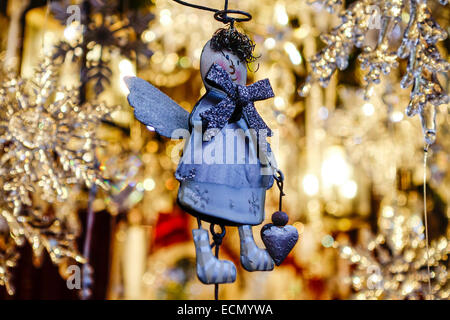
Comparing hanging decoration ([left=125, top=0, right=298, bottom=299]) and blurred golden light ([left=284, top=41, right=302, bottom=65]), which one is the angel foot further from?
blurred golden light ([left=284, top=41, right=302, bottom=65])

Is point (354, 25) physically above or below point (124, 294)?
above

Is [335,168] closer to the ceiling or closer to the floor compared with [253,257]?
closer to the ceiling

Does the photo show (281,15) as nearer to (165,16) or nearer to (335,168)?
(165,16)

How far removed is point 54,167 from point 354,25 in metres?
1.02

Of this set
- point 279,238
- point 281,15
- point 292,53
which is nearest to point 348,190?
point 292,53

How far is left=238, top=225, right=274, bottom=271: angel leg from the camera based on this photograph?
0.87 m

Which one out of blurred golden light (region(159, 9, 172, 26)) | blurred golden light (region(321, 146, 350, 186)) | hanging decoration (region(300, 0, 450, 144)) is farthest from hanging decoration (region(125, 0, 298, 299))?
blurred golden light (region(321, 146, 350, 186))

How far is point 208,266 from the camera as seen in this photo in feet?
2.59

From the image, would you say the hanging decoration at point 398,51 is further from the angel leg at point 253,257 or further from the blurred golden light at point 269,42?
the blurred golden light at point 269,42

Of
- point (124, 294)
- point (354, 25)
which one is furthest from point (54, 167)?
point (124, 294)

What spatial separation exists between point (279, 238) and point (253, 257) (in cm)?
6

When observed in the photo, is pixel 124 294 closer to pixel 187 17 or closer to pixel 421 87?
pixel 187 17

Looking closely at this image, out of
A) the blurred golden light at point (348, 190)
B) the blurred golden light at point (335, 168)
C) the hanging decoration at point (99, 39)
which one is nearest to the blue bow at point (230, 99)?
the hanging decoration at point (99, 39)

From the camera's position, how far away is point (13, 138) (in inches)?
54.1
